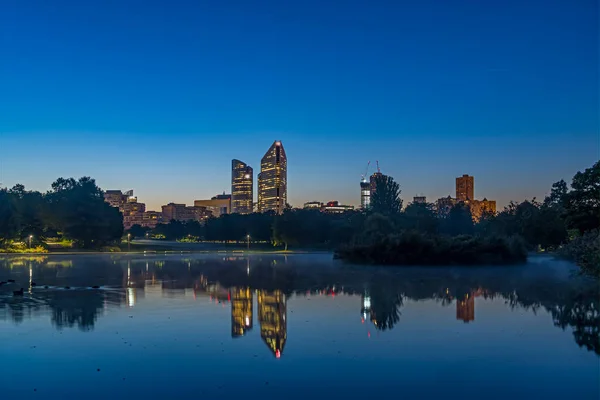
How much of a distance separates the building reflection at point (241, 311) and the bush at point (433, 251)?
1029 inches

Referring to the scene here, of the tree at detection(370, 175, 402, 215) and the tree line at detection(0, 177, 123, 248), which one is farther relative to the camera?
the tree at detection(370, 175, 402, 215)

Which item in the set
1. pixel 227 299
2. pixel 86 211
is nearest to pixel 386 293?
pixel 227 299

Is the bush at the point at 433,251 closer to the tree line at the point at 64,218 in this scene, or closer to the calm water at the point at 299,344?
the calm water at the point at 299,344

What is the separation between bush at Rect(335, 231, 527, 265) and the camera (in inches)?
2007

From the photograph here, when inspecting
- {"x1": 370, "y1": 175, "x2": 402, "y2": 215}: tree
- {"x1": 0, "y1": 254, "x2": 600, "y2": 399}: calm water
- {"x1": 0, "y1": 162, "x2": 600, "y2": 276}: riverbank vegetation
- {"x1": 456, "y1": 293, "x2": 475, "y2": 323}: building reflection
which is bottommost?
{"x1": 456, "y1": 293, "x2": 475, "y2": 323}: building reflection

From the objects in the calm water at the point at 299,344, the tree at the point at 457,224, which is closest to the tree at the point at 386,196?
the tree at the point at 457,224

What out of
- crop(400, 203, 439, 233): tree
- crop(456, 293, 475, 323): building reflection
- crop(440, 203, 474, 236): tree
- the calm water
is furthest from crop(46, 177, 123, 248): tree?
crop(456, 293, 475, 323): building reflection

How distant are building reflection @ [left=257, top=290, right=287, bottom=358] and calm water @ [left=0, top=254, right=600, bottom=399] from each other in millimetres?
55

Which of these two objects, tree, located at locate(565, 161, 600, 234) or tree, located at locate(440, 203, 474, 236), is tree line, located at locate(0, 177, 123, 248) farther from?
tree, located at locate(565, 161, 600, 234)

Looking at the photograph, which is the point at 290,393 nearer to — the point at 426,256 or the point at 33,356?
the point at 33,356

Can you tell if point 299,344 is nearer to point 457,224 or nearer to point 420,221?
point 420,221

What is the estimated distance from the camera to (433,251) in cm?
5116

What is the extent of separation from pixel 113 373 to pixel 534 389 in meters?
7.62

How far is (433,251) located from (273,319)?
3556 centimetres
